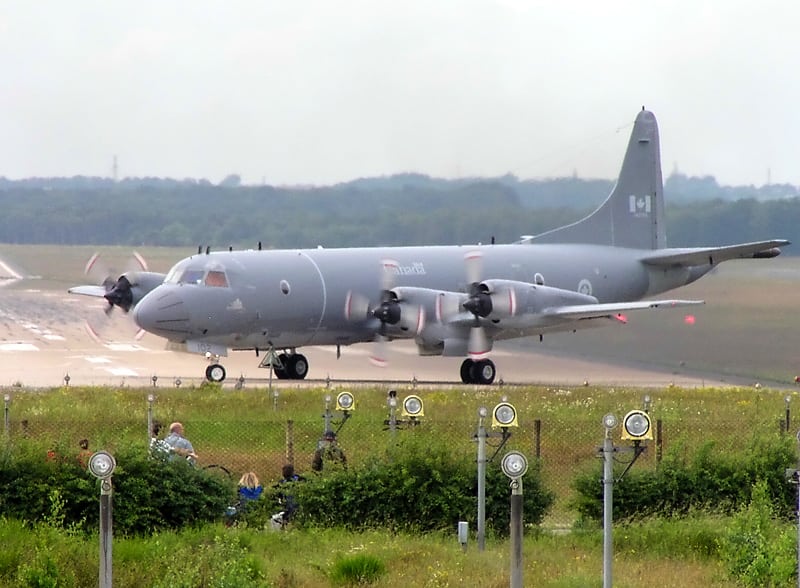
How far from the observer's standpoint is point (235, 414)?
1200 inches

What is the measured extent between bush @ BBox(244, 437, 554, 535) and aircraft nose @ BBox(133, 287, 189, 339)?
17438 millimetres

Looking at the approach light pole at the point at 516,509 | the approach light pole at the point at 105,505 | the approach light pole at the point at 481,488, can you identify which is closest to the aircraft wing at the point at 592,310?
the approach light pole at the point at 481,488

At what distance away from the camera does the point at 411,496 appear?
62.2 feet

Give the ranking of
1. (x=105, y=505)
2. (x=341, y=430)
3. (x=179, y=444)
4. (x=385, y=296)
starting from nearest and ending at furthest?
(x=105, y=505)
(x=179, y=444)
(x=341, y=430)
(x=385, y=296)

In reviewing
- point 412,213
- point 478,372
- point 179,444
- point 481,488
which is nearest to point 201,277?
point 478,372

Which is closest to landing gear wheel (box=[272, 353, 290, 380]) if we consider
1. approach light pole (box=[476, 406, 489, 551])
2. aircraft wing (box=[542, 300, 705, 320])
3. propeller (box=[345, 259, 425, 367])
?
propeller (box=[345, 259, 425, 367])

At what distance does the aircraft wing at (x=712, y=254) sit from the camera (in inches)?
1570

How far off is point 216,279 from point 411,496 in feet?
61.6

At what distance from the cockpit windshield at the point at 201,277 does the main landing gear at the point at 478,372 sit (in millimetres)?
6563

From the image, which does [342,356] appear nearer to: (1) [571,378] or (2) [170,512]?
(1) [571,378]

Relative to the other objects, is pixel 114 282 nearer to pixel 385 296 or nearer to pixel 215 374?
pixel 215 374

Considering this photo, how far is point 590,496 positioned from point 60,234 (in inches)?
1515

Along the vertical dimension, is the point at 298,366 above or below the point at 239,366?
above

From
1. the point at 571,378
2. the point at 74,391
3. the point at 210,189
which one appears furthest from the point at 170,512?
the point at 210,189
